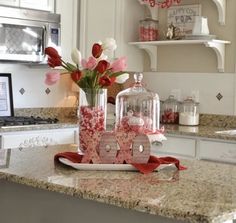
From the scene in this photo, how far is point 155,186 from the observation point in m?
1.71

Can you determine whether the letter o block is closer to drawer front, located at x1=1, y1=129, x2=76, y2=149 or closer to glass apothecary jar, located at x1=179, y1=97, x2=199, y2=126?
drawer front, located at x1=1, y1=129, x2=76, y2=149

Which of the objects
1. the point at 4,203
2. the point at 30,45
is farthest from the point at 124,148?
the point at 30,45

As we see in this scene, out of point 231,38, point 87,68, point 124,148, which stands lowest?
point 124,148

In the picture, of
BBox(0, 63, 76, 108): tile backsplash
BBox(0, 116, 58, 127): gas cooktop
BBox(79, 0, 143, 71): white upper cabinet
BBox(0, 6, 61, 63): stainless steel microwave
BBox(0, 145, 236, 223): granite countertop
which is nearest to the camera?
BBox(0, 145, 236, 223): granite countertop

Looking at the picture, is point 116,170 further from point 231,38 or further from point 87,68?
point 231,38

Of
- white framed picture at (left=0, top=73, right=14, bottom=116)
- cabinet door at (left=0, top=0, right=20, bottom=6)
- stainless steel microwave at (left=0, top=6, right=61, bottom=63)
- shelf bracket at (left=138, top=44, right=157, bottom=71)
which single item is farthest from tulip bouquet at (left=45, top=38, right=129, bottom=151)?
shelf bracket at (left=138, top=44, right=157, bottom=71)

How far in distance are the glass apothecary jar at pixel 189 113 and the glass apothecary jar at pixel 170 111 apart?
0.07 meters

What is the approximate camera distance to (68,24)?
4.45 m

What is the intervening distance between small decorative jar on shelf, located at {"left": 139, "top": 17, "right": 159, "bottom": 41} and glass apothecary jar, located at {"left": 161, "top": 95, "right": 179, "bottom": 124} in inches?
22.5

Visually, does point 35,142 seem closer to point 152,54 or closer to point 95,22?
point 95,22

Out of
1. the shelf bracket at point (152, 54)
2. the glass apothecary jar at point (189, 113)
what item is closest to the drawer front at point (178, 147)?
the glass apothecary jar at point (189, 113)

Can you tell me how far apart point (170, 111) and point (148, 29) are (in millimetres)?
753

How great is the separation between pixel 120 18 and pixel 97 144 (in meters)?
2.64

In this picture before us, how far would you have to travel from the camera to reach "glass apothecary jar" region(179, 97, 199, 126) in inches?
166
